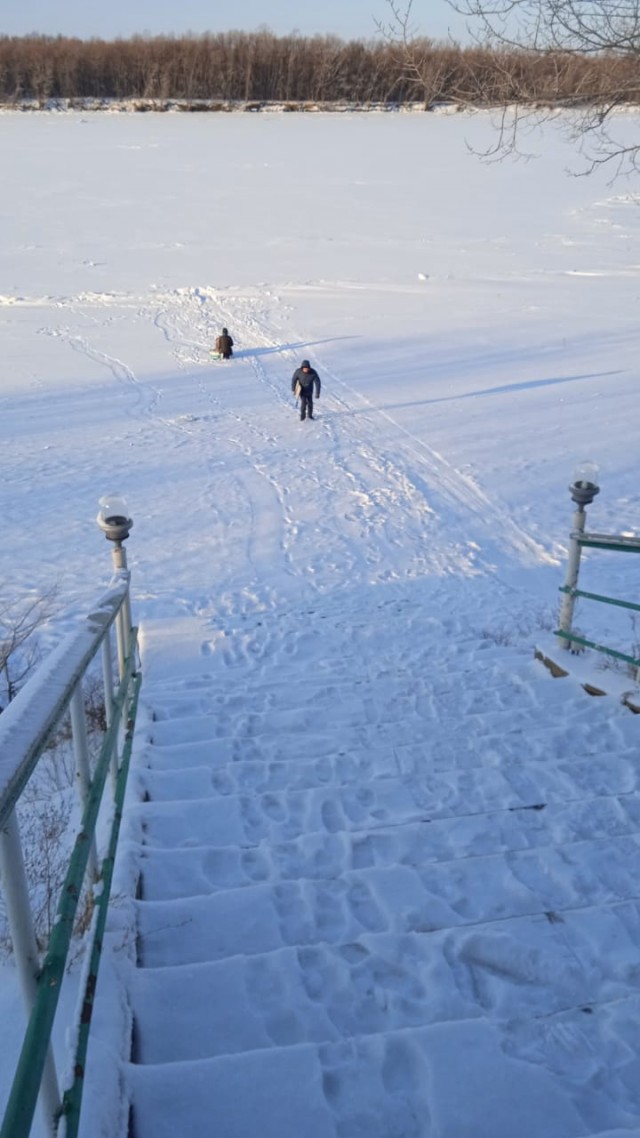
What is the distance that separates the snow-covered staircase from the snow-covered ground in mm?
12

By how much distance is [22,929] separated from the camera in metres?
1.77

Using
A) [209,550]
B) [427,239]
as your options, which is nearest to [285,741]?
[209,550]

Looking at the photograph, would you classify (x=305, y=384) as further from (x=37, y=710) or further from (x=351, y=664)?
(x=37, y=710)

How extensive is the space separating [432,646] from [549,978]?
473cm

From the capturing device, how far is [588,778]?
13.8 feet

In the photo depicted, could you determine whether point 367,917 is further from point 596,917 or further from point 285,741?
point 285,741

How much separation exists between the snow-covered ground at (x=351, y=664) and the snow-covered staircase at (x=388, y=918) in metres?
0.01

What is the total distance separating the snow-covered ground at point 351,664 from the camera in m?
2.46

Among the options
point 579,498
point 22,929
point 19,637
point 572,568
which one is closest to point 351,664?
point 572,568

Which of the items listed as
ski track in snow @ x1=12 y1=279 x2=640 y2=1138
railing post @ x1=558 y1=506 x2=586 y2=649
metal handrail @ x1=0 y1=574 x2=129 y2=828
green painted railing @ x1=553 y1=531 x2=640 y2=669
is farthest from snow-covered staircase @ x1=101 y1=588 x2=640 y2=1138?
metal handrail @ x1=0 y1=574 x2=129 y2=828

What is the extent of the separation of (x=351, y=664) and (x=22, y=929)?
5401 millimetres

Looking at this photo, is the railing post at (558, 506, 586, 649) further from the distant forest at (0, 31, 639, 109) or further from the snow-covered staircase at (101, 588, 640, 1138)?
the distant forest at (0, 31, 639, 109)

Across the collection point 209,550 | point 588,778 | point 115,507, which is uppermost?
point 115,507

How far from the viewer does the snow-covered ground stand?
2455 mm
